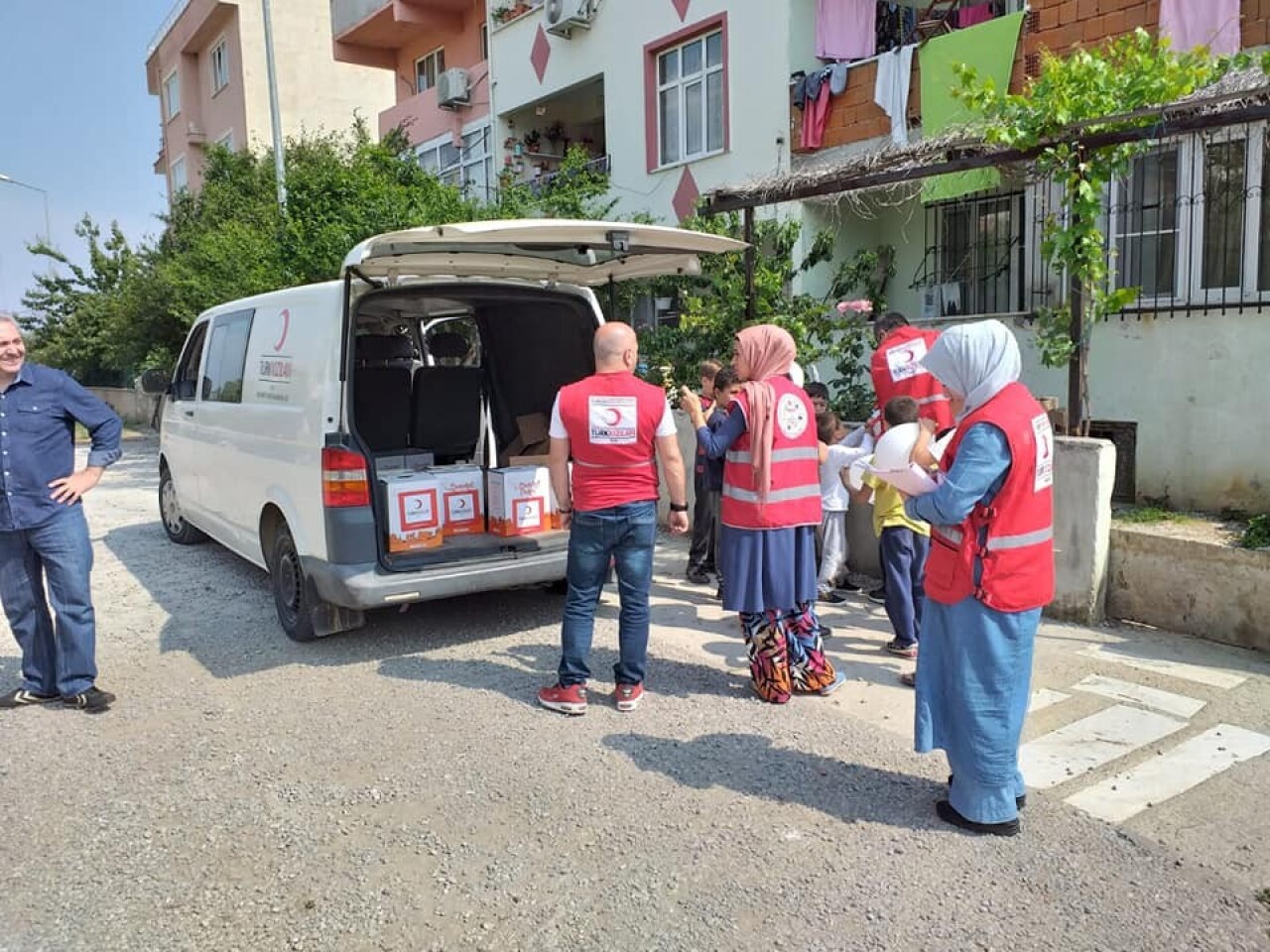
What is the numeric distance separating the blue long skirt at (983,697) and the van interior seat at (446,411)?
408 cm

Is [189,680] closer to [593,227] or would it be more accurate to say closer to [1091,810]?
[593,227]

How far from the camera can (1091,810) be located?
3562mm

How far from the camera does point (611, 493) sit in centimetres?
444

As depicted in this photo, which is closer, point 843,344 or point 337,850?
point 337,850

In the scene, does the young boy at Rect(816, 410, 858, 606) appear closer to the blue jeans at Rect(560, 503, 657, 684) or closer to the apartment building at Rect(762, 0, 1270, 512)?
the blue jeans at Rect(560, 503, 657, 684)

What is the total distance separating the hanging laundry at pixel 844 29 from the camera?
11.8 metres

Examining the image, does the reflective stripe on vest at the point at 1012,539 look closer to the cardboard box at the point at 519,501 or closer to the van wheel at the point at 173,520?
the cardboard box at the point at 519,501

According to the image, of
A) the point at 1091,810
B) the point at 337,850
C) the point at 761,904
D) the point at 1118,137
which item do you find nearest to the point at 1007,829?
the point at 1091,810

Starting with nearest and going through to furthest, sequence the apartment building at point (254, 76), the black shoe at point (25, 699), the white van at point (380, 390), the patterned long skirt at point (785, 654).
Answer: the patterned long skirt at point (785, 654) < the black shoe at point (25, 699) < the white van at point (380, 390) < the apartment building at point (254, 76)

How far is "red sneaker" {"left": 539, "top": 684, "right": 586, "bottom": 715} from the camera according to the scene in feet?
14.8

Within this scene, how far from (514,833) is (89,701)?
8.26 ft

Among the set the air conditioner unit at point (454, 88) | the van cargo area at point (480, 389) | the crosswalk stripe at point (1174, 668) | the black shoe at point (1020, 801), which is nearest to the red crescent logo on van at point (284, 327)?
the van cargo area at point (480, 389)

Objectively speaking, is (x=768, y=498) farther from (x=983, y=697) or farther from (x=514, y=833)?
(x=514, y=833)

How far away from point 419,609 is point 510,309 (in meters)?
2.07
